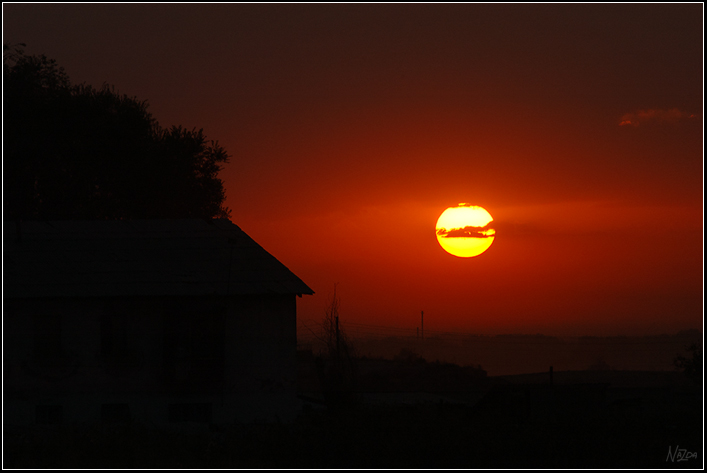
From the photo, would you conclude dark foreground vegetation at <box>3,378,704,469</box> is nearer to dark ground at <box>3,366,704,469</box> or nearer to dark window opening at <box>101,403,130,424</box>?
dark ground at <box>3,366,704,469</box>

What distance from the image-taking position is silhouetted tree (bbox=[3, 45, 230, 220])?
4469 cm

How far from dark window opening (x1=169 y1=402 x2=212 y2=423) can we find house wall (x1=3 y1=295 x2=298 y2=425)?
1.3 inches

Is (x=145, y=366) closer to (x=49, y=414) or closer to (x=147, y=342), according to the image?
(x=147, y=342)

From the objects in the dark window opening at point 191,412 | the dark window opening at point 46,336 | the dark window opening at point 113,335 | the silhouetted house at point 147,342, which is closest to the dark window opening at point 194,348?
the silhouetted house at point 147,342

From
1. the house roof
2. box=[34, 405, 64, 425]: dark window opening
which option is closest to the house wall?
box=[34, 405, 64, 425]: dark window opening

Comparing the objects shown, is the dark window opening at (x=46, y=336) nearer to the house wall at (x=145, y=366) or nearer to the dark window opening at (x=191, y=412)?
the house wall at (x=145, y=366)

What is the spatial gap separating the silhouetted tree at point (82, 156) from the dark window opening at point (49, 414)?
807 inches

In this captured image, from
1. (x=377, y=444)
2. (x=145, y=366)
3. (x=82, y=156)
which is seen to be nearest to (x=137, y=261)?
(x=145, y=366)

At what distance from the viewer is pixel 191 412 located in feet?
87.6

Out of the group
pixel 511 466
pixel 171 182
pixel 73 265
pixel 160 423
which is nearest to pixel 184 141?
pixel 171 182

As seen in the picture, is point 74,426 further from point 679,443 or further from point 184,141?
point 184,141

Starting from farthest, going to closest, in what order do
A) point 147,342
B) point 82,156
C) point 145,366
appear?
point 82,156 < point 147,342 < point 145,366

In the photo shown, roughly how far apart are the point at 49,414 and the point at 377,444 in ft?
40.0

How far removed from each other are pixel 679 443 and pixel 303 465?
34.4 ft
